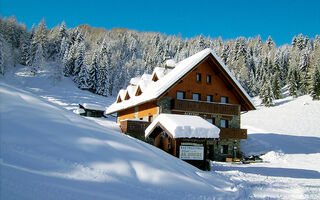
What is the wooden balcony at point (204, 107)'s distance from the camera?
2242 centimetres

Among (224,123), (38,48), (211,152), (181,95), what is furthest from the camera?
(38,48)

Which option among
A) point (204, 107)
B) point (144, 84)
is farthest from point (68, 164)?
point (144, 84)

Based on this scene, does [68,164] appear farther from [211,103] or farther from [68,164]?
[211,103]

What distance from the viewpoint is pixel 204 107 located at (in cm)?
2358

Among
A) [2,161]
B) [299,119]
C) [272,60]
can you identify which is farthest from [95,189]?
[272,60]

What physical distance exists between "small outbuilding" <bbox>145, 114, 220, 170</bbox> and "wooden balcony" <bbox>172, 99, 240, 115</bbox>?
7.47 metres

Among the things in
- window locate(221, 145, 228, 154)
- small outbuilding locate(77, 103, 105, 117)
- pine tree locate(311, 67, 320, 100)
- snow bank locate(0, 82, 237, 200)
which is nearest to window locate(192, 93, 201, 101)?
window locate(221, 145, 228, 154)

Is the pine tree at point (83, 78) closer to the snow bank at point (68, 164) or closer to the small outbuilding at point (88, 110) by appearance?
the small outbuilding at point (88, 110)

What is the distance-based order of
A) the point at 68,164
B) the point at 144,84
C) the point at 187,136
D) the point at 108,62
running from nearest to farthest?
the point at 68,164 < the point at 187,136 < the point at 144,84 < the point at 108,62

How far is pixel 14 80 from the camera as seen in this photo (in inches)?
2298

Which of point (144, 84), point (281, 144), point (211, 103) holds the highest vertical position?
point (144, 84)

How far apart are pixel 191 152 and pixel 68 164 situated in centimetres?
1018

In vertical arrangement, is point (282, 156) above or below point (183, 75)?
below

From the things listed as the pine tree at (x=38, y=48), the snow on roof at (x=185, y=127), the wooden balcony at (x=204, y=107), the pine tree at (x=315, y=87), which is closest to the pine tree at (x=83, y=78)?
the pine tree at (x=38, y=48)
